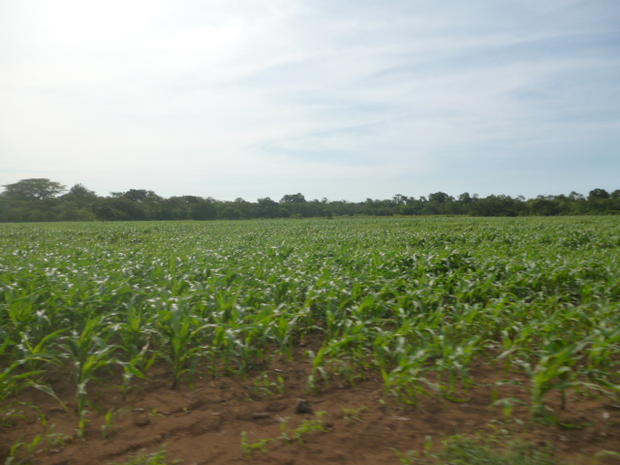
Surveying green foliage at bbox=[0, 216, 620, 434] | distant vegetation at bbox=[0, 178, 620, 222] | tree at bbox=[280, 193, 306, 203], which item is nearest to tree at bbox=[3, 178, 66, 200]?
distant vegetation at bbox=[0, 178, 620, 222]

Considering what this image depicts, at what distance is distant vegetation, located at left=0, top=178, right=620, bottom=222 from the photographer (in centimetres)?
6162

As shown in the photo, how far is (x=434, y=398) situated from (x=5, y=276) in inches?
197

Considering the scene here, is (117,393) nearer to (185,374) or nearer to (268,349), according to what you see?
(185,374)

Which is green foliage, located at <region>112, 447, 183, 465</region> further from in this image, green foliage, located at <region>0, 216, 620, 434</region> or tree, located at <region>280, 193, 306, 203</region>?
tree, located at <region>280, 193, 306, 203</region>

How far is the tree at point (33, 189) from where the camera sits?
241 ft

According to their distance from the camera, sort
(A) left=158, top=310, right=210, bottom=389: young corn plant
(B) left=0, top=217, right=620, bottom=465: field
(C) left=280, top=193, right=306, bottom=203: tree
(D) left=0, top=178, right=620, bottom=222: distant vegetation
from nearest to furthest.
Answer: (B) left=0, top=217, right=620, bottom=465: field
(A) left=158, top=310, right=210, bottom=389: young corn plant
(D) left=0, top=178, right=620, bottom=222: distant vegetation
(C) left=280, top=193, right=306, bottom=203: tree

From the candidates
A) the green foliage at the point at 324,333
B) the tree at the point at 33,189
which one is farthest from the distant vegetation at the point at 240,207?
the green foliage at the point at 324,333

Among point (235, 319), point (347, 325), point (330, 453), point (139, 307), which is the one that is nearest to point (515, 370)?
point (347, 325)

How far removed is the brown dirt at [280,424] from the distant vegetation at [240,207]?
6784 cm

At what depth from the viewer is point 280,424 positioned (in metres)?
2.20

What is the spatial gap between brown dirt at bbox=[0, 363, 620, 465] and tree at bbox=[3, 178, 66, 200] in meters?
87.5

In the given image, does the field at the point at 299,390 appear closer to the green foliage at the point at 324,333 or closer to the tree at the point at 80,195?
the green foliage at the point at 324,333

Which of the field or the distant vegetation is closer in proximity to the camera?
the field

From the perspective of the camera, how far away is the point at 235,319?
3082 mm
